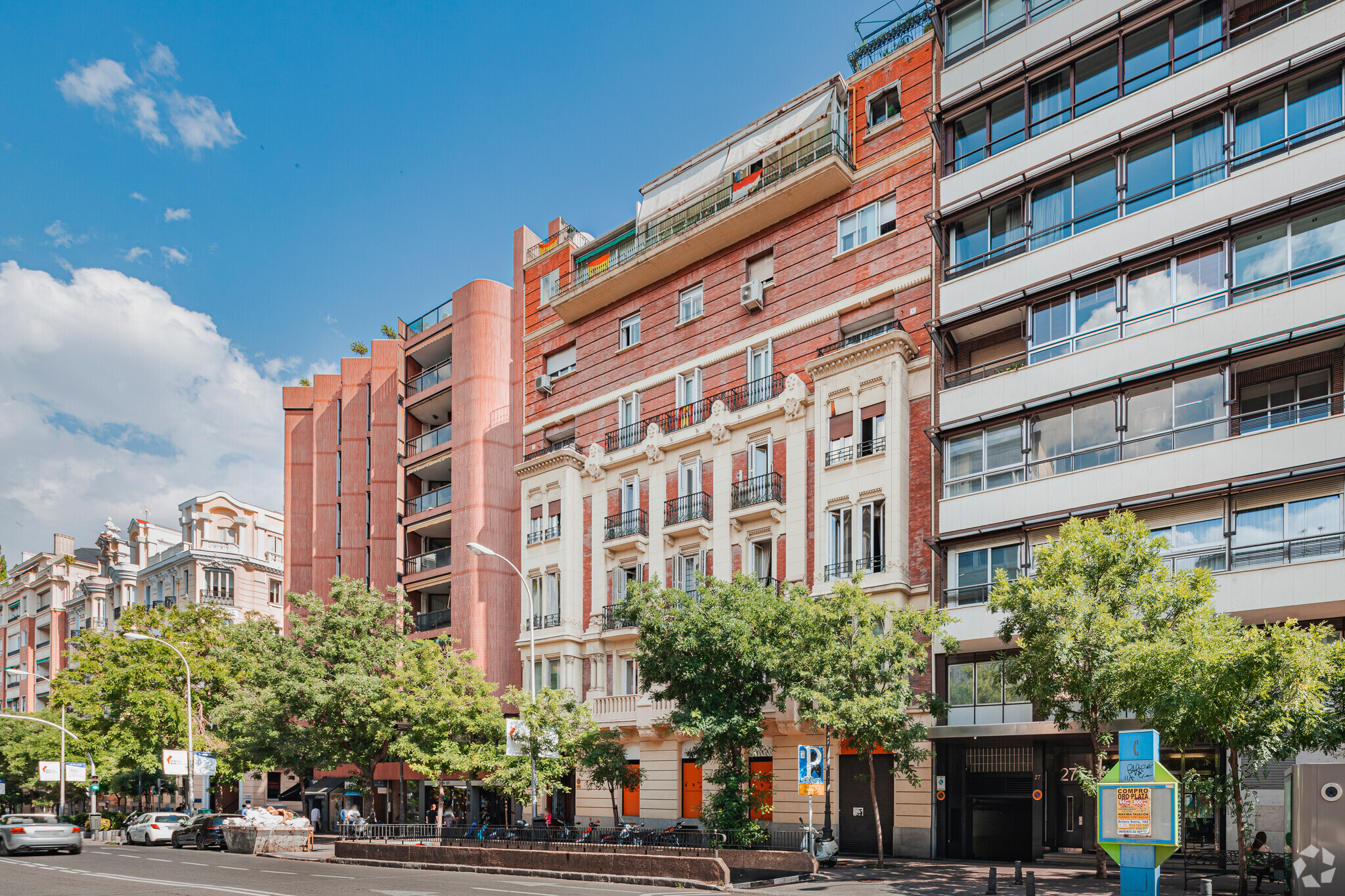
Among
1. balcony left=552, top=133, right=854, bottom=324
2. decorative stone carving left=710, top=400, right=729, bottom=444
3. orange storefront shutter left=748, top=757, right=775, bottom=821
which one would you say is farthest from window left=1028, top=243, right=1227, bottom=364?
orange storefront shutter left=748, top=757, right=775, bottom=821

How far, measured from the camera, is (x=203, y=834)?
40.5 metres

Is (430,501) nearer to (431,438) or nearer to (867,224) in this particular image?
(431,438)

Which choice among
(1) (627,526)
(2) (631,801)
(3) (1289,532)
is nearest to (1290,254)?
(3) (1289,532)

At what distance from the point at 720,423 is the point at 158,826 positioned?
29.2 meters

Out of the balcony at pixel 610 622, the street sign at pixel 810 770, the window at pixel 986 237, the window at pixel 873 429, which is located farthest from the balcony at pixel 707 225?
the street sign at pixel 810 770

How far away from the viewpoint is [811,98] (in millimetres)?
38094

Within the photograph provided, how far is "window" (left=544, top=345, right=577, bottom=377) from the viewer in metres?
47.5

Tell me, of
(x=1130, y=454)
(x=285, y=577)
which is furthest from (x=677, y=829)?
(x=285, y=577)

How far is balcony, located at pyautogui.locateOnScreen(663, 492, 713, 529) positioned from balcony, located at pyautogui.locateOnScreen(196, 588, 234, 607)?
161 feet

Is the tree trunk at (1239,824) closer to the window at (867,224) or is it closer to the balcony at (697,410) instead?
the balcony at (697,410)

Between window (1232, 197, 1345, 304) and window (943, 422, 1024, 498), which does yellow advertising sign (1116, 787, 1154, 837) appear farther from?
window (1232, 197, 1345, 304)

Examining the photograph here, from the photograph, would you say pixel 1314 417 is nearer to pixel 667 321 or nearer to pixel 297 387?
pixel 667 321

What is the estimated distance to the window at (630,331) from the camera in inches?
1737

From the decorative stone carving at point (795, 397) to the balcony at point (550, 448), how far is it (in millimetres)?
12376
